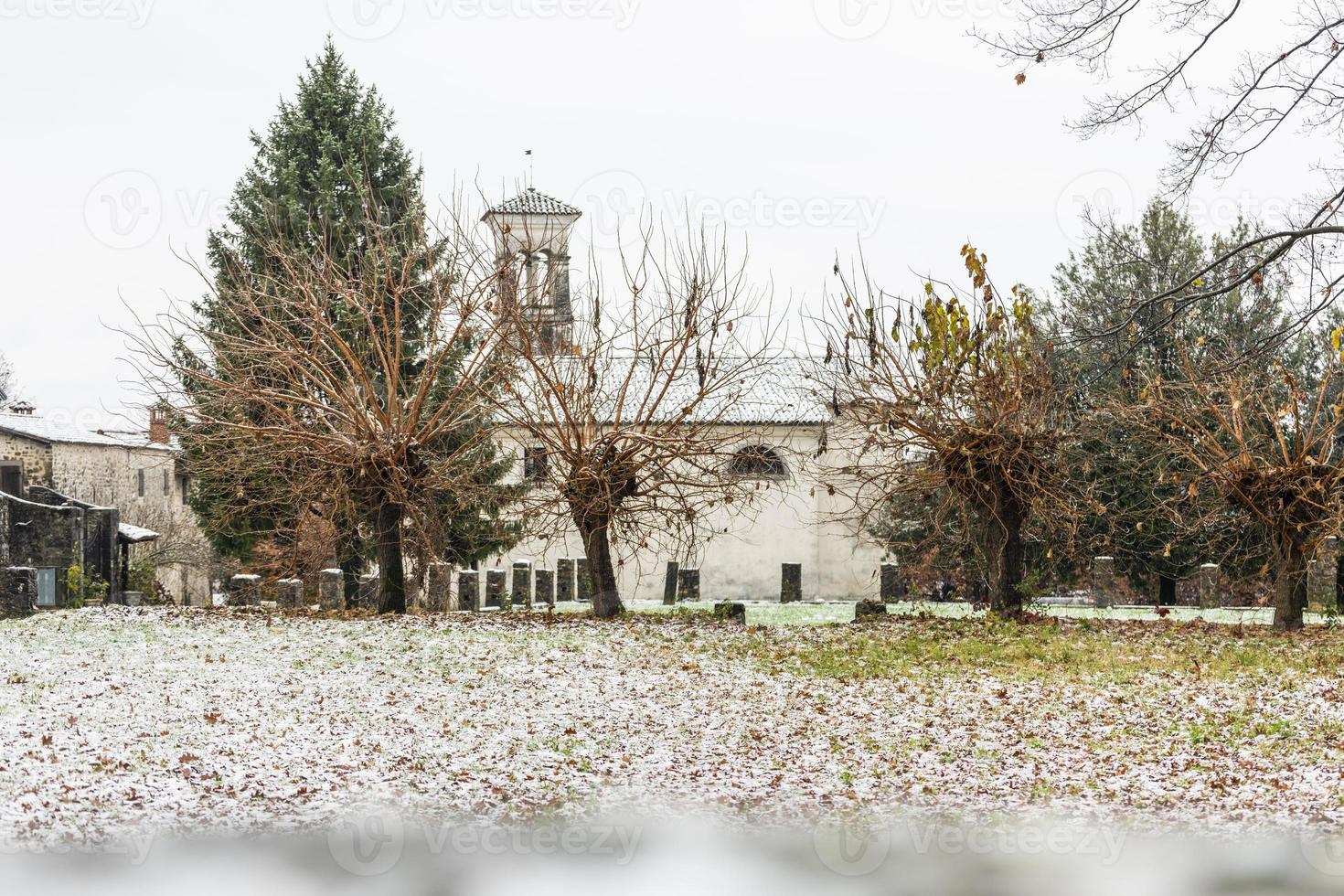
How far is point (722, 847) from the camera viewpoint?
687cm

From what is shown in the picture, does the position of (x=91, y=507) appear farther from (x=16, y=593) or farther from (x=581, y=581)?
(x=581, y=581)

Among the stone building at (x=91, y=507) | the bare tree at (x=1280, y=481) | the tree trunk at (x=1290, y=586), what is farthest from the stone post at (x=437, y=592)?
the tree trunk at (x=1290, y=586)

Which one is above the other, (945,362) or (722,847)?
(945,362)

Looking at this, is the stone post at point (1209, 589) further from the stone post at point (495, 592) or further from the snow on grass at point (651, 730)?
the stone post at point (495, 592)

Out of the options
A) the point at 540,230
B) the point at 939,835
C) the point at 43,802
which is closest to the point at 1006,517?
the point at 939,835

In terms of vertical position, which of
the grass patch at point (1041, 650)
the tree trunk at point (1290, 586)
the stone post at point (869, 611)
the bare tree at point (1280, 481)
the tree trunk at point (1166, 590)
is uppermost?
the bare tree at point (1280, 481)

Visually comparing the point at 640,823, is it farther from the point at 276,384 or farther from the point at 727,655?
the point at 276,384

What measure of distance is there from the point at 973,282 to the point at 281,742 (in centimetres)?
1104

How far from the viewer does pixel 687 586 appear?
25.6 metres
